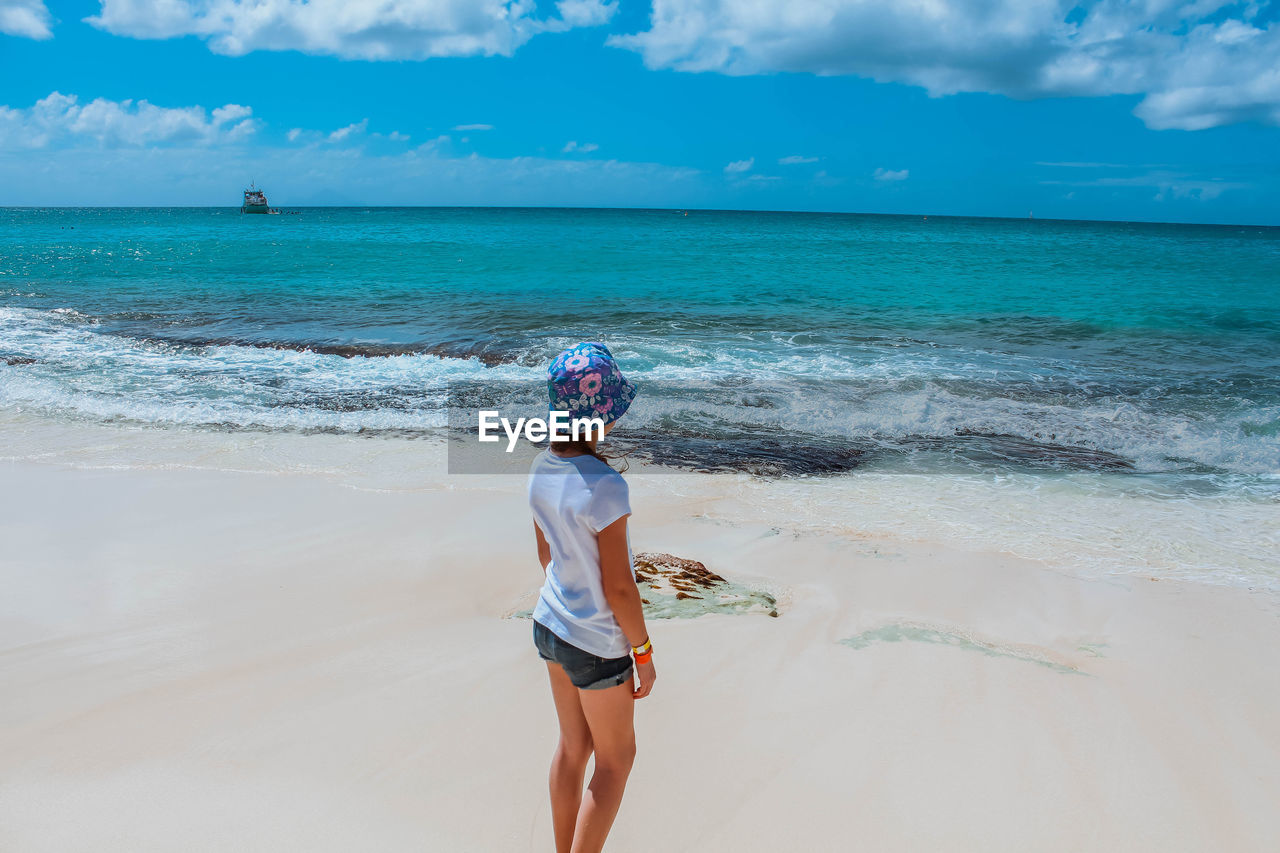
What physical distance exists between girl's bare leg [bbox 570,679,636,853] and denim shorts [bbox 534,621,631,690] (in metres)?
0.03

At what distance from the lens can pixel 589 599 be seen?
6.89 ft

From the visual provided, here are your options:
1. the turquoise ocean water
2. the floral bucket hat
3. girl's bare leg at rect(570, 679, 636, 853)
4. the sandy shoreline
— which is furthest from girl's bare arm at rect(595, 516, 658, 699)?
the turquoise ocean water

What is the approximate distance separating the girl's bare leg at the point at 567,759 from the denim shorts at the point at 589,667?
0.25ft

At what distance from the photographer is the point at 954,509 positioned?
6234 mm

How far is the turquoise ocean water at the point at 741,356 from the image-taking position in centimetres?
846

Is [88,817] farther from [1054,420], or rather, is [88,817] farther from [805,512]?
[1054,420]

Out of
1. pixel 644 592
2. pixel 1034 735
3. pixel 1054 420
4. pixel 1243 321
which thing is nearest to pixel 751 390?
pixel 1054 420

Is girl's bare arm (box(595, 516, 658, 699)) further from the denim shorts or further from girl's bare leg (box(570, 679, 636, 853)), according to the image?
girl's bare leg (box(570, 679, 636, 853))

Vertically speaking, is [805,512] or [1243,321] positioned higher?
Result: [1243,321]

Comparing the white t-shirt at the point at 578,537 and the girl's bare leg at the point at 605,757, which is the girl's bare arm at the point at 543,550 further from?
the girl's bare leg at the point at 605,757

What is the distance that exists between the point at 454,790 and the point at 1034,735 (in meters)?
2.42

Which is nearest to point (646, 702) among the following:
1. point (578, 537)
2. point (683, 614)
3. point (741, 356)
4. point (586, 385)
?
point (683, 614)

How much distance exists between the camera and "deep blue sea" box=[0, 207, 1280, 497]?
8609 mm

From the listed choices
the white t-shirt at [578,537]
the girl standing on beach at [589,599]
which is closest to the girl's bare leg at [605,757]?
the girl standing on beach at [589,599]
